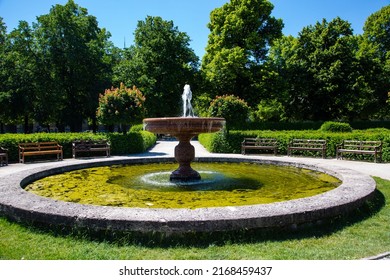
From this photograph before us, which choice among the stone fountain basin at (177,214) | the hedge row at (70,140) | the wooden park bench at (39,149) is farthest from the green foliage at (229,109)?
the stone fountain basin at (177,214)

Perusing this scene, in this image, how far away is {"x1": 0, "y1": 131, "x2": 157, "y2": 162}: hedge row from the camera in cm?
1458

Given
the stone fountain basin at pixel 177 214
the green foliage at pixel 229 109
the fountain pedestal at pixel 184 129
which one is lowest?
the stone fountain basin at pixel 177 214

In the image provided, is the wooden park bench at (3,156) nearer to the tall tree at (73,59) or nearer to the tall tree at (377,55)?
the tall tree at (73,59)

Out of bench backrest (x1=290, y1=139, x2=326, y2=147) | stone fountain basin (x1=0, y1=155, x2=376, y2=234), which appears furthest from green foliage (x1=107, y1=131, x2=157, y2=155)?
stone fountain basin (x1=0, y1=155, x2=376, y2=234)

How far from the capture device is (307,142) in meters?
16.4

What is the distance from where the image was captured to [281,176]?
9.08 metres

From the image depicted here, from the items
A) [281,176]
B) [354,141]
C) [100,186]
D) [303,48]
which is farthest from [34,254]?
[303,48]

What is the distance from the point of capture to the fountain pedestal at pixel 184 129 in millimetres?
7277

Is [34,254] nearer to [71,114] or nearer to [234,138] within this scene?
[234,138]

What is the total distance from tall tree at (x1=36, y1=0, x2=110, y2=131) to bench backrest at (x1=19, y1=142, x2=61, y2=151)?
16606mm

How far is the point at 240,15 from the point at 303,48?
27.8ft

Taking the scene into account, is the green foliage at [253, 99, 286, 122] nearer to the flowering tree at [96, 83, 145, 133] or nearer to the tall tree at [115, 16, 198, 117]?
the tall tree at [115, 16, 198, 117]

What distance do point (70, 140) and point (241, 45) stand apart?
19916mm

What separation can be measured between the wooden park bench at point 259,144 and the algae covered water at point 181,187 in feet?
19.9
